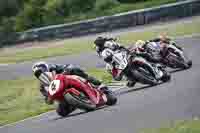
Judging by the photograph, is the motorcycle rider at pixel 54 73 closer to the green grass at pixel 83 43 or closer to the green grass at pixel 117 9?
the green grass at pixel 83 43

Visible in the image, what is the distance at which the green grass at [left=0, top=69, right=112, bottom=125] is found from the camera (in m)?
15.5

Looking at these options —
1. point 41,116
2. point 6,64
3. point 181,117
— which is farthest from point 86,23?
point 181,117

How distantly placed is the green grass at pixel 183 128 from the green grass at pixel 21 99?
6.17m

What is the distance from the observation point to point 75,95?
496 inches

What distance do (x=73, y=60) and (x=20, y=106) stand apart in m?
9.14

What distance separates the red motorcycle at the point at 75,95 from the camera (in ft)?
40.8

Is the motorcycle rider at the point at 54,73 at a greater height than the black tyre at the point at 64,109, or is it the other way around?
the motorcycle rider at the point at 54,73

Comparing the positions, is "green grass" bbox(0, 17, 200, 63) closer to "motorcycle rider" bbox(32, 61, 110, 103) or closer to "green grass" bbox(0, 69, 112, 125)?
"green grass" bbox(0, 69, 112, 125)

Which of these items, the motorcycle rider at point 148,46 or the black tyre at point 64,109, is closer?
the black tyre at point 64,109

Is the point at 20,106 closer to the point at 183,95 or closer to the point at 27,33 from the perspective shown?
the point at 183,95

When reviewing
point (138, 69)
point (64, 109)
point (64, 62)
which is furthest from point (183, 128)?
point (64, 62)

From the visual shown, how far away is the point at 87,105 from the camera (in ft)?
41.9

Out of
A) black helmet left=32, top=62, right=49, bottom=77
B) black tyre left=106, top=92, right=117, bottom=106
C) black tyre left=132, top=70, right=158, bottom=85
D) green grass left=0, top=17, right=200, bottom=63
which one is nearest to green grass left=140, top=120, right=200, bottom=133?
black tyre left=106, top=92, right=117, bottom=106

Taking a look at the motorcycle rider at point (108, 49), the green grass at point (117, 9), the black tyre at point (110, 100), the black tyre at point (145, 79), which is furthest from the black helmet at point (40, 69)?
the green grass at point (117, 9)
